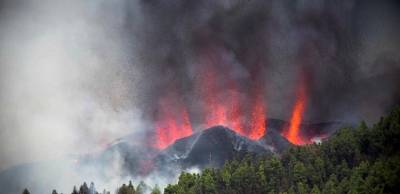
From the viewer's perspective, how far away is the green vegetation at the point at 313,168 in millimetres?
74500

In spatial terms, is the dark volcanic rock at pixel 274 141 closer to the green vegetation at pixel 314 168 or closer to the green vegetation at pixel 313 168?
the green vegetation at pixel 313 168

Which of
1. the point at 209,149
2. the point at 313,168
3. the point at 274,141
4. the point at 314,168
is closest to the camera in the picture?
the point at 313,168

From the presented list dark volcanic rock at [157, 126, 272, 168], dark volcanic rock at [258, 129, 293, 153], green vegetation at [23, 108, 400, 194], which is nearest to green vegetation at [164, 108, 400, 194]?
green vegetation at [23, 108, 400, 194]

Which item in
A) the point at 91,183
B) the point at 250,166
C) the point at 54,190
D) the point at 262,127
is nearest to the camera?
the point at 250,166

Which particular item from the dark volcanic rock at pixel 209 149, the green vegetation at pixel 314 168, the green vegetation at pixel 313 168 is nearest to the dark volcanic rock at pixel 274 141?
the dark volcanic rock at pixel 209 149

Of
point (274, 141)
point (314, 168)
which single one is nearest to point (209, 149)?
point (274, 141)

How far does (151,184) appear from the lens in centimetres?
10038

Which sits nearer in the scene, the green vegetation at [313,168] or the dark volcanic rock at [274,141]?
the green vegetation at [313,168]

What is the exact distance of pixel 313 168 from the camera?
78750 mm

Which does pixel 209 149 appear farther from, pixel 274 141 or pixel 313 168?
pixel 313 168

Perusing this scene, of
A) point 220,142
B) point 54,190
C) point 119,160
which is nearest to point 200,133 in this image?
point 220,142

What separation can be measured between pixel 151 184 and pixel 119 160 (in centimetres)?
1386

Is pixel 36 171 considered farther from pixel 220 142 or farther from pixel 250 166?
pixel 250 166

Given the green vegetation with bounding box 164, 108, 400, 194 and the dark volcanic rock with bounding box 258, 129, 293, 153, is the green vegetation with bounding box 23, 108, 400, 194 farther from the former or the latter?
the dark volcanic rock with bounding box 258, 129, 293, 153
